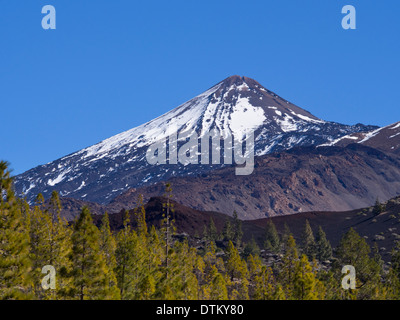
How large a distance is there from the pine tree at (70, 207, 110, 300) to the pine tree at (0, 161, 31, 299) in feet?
20.3

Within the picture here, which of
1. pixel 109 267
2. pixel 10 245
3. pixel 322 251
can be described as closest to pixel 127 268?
pixel 109 267

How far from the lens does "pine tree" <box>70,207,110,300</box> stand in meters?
40.9

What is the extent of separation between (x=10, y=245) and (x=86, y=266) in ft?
25.4

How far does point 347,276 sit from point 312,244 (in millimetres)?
67116

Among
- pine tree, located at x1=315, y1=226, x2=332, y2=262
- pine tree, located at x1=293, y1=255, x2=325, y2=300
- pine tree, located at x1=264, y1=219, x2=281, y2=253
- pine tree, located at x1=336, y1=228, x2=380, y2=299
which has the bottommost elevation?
pine tree, located at x1=293, y1=255, x2=325, y2=300

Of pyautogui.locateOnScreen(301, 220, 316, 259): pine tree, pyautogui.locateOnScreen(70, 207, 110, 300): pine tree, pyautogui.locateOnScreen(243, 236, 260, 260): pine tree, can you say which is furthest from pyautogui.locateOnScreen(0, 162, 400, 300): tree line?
pyautogui.locateOnScreen(301, 220, 316, 259): pine tree

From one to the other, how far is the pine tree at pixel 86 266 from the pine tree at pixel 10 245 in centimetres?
618

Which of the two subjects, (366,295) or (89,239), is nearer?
(89,239)

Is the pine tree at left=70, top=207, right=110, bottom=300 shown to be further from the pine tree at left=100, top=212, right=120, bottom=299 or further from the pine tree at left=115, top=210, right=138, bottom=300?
the pine tree at left=115, top=210, right=138, bottom=300

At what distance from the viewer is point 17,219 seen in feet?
115

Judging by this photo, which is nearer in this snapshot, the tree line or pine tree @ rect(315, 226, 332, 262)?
the tree line
